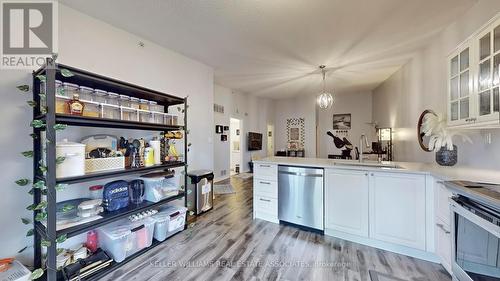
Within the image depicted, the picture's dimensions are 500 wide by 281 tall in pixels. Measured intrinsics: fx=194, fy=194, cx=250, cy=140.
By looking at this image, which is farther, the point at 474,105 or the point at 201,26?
the point at 201,26

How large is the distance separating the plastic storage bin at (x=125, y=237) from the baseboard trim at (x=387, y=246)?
7.01 ft

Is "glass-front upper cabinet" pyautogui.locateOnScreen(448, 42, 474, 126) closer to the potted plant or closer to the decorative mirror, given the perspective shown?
the potted plant

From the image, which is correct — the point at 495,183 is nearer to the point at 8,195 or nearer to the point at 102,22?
the point at 8,195

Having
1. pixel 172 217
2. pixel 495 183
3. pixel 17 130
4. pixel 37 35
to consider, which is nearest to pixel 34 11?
pixel 37 35

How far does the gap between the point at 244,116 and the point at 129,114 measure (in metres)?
4.92

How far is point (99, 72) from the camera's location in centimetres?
234

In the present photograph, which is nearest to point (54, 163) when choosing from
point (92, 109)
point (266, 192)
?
point (92, 109)

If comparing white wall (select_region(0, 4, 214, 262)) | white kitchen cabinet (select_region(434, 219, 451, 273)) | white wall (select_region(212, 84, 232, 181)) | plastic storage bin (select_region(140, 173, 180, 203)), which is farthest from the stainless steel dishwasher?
white wall (select_region(212, 84, 232, 181))

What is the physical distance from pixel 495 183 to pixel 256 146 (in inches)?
239

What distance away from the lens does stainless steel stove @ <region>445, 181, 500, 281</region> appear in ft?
3.38

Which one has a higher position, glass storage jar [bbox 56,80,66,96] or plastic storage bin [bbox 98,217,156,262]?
glass storage jar [bbox 56,80,66,96]

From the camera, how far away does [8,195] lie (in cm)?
171

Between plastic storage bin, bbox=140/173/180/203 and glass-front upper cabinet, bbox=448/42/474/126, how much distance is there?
3132 millimetres

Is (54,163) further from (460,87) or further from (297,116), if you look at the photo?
(297,116)
